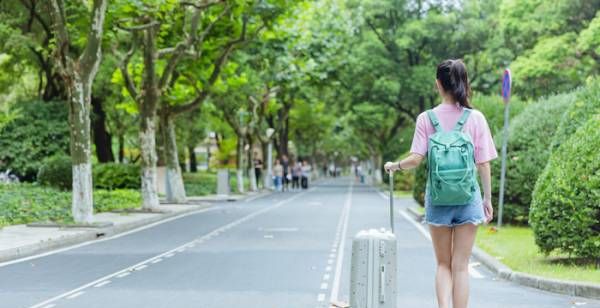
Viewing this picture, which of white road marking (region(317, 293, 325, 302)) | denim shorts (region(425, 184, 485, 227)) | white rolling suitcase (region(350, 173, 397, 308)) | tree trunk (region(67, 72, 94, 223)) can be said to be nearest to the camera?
denim shorts (region(425, 184, 485, 227))

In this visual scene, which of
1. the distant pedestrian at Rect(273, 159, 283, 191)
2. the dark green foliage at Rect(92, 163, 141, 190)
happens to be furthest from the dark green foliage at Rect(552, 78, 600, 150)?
the distant pedestrian at Rect(273, 159, 283, 191)

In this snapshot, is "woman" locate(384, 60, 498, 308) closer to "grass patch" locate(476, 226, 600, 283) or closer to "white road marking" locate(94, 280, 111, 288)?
"grass patch" locate(476, 226, 600, 283)

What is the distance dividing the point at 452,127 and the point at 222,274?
6661 mm

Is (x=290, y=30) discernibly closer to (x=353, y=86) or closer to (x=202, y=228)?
(x=202, y=228)

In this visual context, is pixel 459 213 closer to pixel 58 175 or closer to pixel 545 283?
pixel 545 283

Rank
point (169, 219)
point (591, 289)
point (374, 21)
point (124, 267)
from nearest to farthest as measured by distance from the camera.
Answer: point (591, 289) → point (124, 267) → point (169, 219) → point (374, 21)

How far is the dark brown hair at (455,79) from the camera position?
650 centimetres

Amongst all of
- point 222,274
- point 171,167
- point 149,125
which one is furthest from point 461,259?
point 171,167

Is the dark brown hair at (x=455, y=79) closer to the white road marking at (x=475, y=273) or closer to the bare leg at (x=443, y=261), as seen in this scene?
the bare leg at (x=443, y=261)

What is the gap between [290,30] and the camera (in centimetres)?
3184

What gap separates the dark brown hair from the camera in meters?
6.50

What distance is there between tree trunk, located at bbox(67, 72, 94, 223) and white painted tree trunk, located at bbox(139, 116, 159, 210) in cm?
670

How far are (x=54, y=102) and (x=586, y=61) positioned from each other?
869 inches

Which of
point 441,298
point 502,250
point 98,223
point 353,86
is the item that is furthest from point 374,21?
point 441,298
